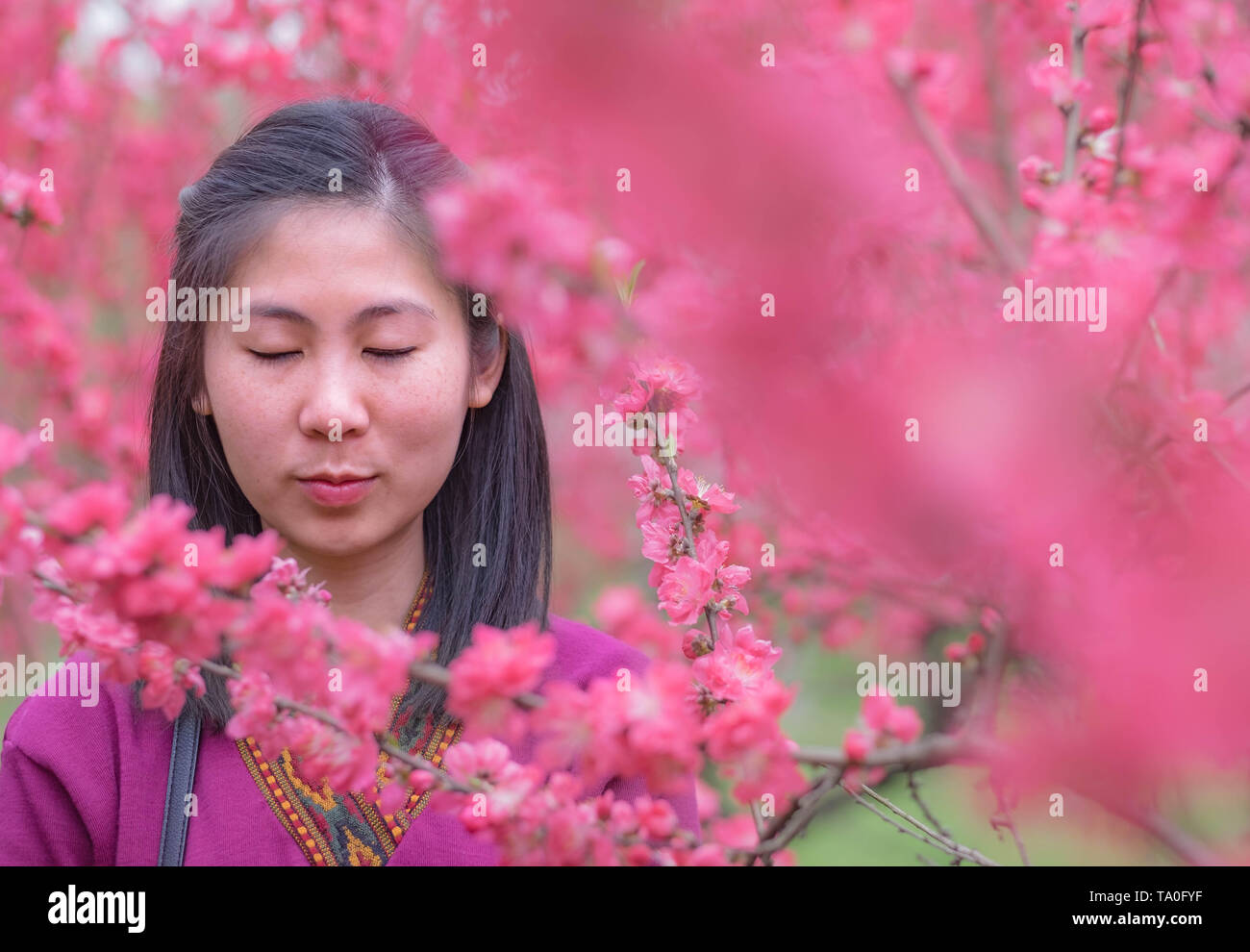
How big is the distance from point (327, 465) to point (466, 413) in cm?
24

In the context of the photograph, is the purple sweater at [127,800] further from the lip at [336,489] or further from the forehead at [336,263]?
the forehead at [336,263]

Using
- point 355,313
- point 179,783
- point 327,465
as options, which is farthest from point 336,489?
point 179,783

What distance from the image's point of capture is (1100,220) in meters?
0.87

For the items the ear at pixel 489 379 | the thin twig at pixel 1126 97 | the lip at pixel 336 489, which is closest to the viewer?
the thin twig at pixel 1126 97

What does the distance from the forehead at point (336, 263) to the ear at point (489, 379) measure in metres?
0.11

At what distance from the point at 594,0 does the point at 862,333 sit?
40 centimetres

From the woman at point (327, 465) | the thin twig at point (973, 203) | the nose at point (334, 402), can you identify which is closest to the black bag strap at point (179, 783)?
the woman at point (327, 465)

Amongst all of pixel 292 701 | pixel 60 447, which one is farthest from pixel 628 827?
pixel 60 447

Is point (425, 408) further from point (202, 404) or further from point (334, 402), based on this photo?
point (202, 404)

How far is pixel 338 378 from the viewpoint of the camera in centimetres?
86

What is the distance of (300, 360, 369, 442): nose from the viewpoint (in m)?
0.86

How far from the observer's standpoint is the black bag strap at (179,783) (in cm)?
92

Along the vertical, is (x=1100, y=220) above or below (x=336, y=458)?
above
